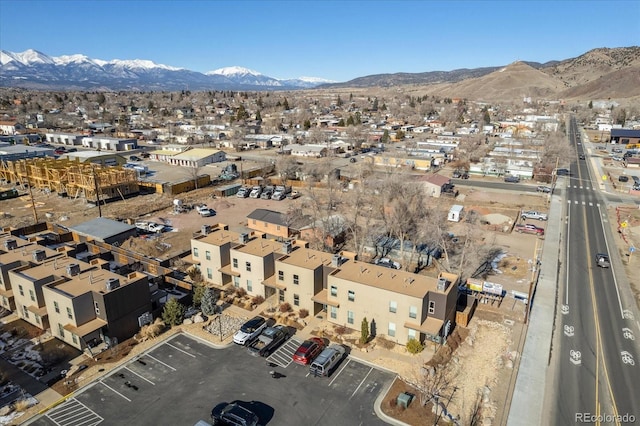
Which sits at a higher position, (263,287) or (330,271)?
(330,271)

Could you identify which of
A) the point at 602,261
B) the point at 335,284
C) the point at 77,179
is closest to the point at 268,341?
the point at 335,284

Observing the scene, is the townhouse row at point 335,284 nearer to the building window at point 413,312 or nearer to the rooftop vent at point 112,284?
the building window at point 413,312

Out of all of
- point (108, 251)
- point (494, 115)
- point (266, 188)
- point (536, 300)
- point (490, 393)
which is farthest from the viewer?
point (494, 115)

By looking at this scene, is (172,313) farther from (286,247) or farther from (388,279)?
(388,279)

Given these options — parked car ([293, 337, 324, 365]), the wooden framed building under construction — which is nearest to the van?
parked car ([293, 337, 324, 365])

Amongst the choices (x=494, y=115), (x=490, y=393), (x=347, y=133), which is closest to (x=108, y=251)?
(x=490, y=393)

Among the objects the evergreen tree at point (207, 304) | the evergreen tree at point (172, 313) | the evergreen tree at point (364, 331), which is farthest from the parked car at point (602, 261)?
the evergreen tree at point (172, 313)

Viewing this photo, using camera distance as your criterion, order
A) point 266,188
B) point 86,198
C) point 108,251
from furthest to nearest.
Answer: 1. point 266,188
2. point 86,198
3. point 108,251

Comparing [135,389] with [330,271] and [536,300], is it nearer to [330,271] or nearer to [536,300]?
[330,271]
